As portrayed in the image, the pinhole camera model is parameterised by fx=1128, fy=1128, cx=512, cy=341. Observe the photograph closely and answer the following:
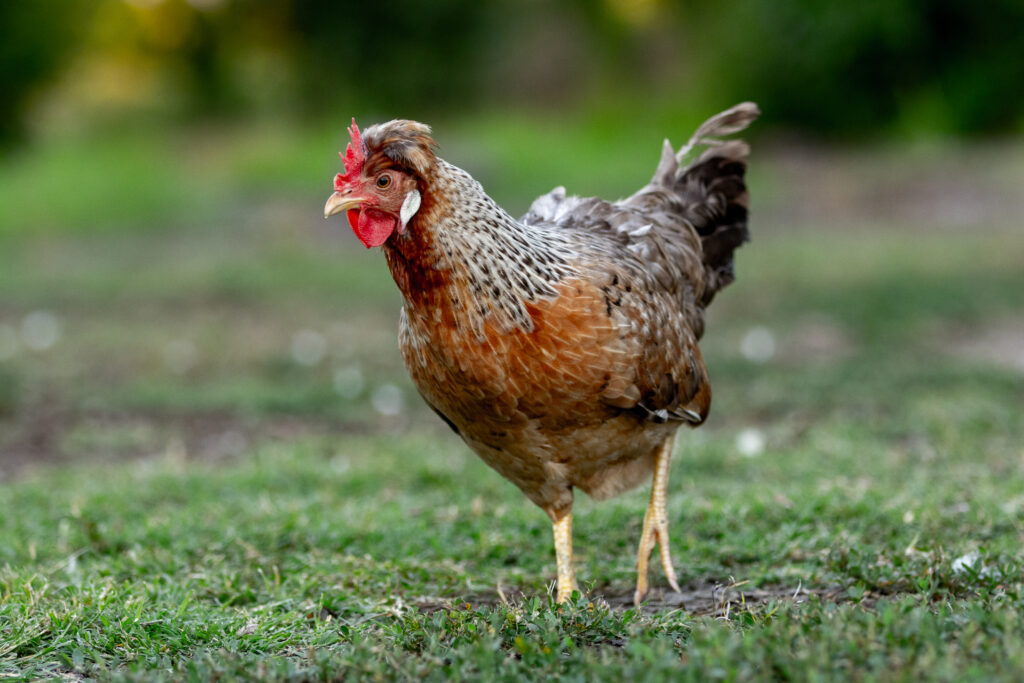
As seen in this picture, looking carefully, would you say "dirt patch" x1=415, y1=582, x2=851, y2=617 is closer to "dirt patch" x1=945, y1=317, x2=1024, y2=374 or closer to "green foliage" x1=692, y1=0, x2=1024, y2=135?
"dirt patch" x1=945, y1=317, x2=1024, y2=374

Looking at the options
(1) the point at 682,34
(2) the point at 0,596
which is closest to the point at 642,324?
(2) the point at 0,596

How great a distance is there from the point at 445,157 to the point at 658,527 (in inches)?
472

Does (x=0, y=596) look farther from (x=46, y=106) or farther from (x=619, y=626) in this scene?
(x=46, y=106)

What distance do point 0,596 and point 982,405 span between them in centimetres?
536

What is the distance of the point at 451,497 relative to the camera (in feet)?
18.0

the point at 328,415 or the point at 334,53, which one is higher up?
the point at 334,53

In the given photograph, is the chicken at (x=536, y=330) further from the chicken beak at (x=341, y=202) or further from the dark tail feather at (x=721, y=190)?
the dark tail feather at (x=721, y=190)

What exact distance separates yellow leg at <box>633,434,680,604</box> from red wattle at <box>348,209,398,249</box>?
58.8 inches

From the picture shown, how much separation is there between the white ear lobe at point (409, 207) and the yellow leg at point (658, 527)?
1486 mm

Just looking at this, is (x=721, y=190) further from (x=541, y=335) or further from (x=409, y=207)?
(x=409, y=207)

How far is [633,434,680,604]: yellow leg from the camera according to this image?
4.14 metres

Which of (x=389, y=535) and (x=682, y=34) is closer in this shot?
(x=389, y=535)

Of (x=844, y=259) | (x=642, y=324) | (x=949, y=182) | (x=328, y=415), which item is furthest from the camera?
(x=949, y=182)

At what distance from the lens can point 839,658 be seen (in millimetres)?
2758
